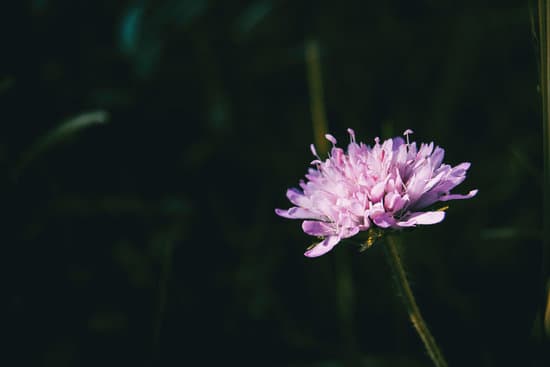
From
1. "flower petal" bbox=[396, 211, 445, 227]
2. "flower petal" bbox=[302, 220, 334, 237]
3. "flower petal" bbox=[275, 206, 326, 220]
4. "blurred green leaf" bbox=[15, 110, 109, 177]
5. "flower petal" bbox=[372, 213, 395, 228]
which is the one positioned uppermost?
"blurred green leaf" bbox=[15, 110, 109, 177]

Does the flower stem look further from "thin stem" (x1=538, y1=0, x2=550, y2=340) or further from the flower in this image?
"thin stem" (x1=538, y1=0, x2=550, y2=340)

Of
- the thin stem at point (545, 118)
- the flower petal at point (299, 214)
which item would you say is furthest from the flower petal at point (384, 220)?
the thin stem at point (545, 118)

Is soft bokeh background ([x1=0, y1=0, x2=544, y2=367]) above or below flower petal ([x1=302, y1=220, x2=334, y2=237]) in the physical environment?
above

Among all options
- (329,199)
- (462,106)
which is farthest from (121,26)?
(462,106)

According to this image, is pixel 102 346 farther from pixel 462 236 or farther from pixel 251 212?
pixel 462 236

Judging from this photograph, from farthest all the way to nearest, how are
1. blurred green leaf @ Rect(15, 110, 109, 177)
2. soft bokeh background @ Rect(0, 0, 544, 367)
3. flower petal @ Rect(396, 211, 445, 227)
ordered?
1. soft bokeh background @ Rect(0, 0, 544, 367)
2. blurred green leaf @ Rect(15, 110, 109, 177)
3. flower petal @ Rect(396, 211, 445, 227)

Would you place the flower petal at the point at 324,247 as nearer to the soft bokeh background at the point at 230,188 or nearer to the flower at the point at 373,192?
the flower at the point at 373,192

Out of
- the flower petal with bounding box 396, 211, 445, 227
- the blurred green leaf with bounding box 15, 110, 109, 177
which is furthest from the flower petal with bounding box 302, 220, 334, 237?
the blurred green leaf with bounding box 15, 110, 109, 177
